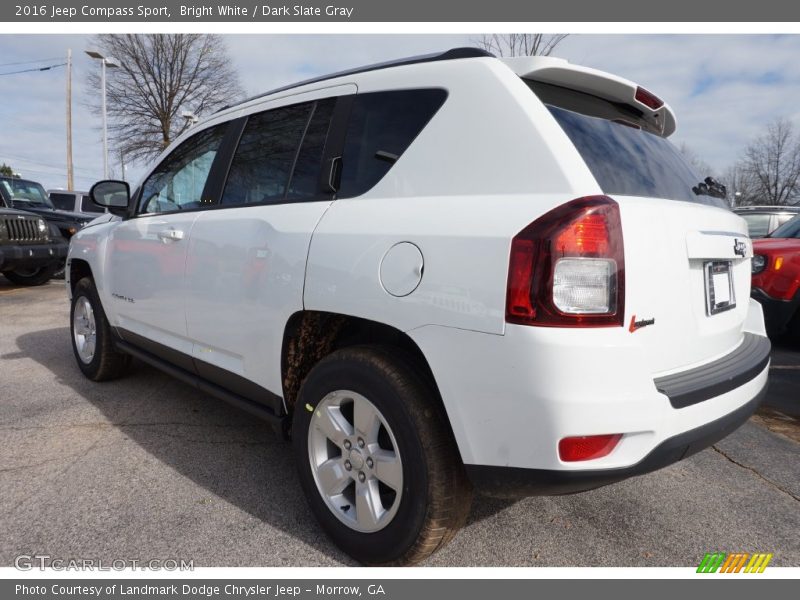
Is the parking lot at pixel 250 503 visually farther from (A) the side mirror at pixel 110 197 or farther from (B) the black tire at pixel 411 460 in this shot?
(A) the side mirror at pixel 110 197

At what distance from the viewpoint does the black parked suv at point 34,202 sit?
10.7 meters

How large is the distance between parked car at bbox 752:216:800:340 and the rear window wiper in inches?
133

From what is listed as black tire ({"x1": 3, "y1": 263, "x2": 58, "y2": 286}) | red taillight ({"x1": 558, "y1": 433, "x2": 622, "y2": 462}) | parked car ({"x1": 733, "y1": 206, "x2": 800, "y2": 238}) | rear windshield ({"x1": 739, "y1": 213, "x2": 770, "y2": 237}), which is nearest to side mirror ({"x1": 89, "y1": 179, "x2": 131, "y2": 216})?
red taillight ({"x1": 558, "y1": 433, "x2": 622, "y2": 462})

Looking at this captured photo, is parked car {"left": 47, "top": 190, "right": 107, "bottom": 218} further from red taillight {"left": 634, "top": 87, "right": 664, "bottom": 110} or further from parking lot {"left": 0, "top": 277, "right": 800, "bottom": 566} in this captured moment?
red taillight {"left": 634, "top": 87, "right": 664, "bottom": 110}

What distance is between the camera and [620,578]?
201cm

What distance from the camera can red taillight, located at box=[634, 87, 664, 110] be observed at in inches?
87.2

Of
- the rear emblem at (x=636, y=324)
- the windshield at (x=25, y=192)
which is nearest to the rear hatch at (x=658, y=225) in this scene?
the rear emblem at (x=636, y=324)

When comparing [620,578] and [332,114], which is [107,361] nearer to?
[332,114]

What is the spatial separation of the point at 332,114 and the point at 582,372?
159cm

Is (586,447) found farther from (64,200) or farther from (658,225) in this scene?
(64,200)

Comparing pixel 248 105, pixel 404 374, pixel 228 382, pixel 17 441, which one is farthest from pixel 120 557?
pixel 248 105

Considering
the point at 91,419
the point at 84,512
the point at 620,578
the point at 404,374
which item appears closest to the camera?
the point at 404,374

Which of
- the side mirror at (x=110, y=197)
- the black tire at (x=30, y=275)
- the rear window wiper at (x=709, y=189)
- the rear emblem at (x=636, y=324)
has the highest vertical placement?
the rear window wiper at (x=709, y=189)

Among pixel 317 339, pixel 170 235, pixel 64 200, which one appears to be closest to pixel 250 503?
pixel 317 339
